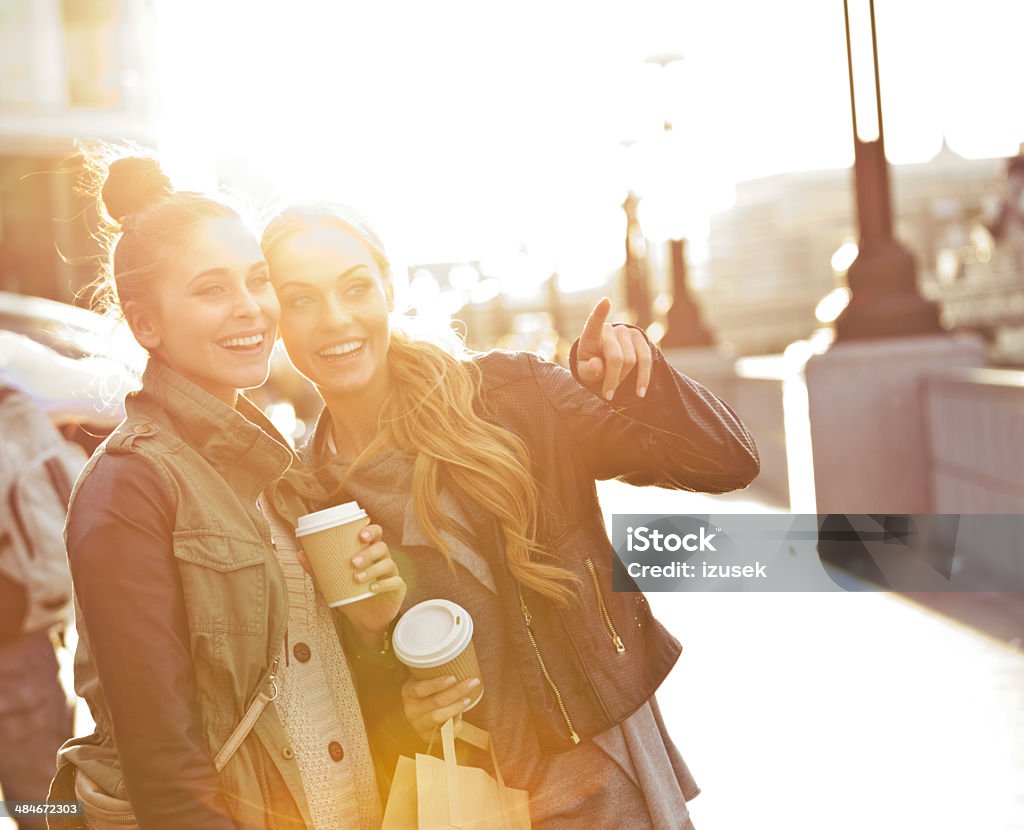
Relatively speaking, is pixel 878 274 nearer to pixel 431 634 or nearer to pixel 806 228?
A: pixel 431 634

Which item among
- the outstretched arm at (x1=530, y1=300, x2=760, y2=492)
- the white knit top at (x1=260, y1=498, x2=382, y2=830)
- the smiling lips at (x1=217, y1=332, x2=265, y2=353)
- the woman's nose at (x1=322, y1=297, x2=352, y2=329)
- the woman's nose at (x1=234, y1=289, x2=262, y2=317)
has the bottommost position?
the white knit top at (x1=260, y1=498, x2=382, y2=830)

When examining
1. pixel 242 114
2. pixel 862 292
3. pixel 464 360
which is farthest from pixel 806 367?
pixel 464 360

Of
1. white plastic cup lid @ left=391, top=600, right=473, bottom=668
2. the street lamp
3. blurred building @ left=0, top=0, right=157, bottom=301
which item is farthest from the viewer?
blurred building @ left=0, top=0, right=157, bottom=301

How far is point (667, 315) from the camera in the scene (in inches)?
510

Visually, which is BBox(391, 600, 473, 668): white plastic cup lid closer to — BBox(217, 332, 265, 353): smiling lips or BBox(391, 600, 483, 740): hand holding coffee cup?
BBox(391, 600, 483, 740): hand holding coffee cup

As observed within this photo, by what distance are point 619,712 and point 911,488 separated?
4.61 m

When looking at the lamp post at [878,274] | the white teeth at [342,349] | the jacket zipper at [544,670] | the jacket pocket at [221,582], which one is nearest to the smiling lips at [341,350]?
the white teeth at [342,349]

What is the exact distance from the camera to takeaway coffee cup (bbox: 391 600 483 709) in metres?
2.15

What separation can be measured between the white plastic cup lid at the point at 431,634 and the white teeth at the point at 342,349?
0.48m

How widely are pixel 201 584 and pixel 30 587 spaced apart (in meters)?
1.90

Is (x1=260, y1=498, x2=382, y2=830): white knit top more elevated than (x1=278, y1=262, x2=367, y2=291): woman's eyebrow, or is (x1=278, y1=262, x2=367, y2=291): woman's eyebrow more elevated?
(x1=278, y1=262, x2=367, y2=291): woman's eyebrow

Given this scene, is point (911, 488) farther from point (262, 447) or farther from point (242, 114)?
point (262, 447)

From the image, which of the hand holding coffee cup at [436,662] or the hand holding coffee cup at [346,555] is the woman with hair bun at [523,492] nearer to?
the hand holding coffee cup at [436,662]

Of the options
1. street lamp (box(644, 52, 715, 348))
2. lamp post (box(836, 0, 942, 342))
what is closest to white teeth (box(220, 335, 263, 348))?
lamp post (box(836, 0, 942, 342))
